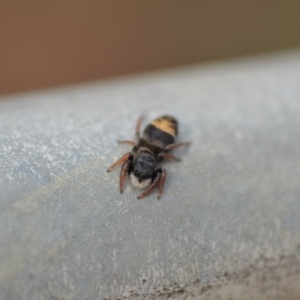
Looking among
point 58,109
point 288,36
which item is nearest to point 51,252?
point 58,109

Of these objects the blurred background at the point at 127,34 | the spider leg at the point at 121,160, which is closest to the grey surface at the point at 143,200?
the spider leg at the point at 121,160

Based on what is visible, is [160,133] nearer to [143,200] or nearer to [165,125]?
[165,125]

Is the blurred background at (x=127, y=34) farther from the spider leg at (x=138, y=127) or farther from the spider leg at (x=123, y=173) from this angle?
the spider leg at (x=123, y=173)

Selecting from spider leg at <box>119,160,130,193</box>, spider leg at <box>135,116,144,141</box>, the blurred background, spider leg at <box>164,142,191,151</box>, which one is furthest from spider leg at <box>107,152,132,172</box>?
the blurred background

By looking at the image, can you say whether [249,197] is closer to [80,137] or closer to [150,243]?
[150,243]

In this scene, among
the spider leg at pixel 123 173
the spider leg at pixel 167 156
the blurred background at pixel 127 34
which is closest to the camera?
the spider leg at pixel 123 173
